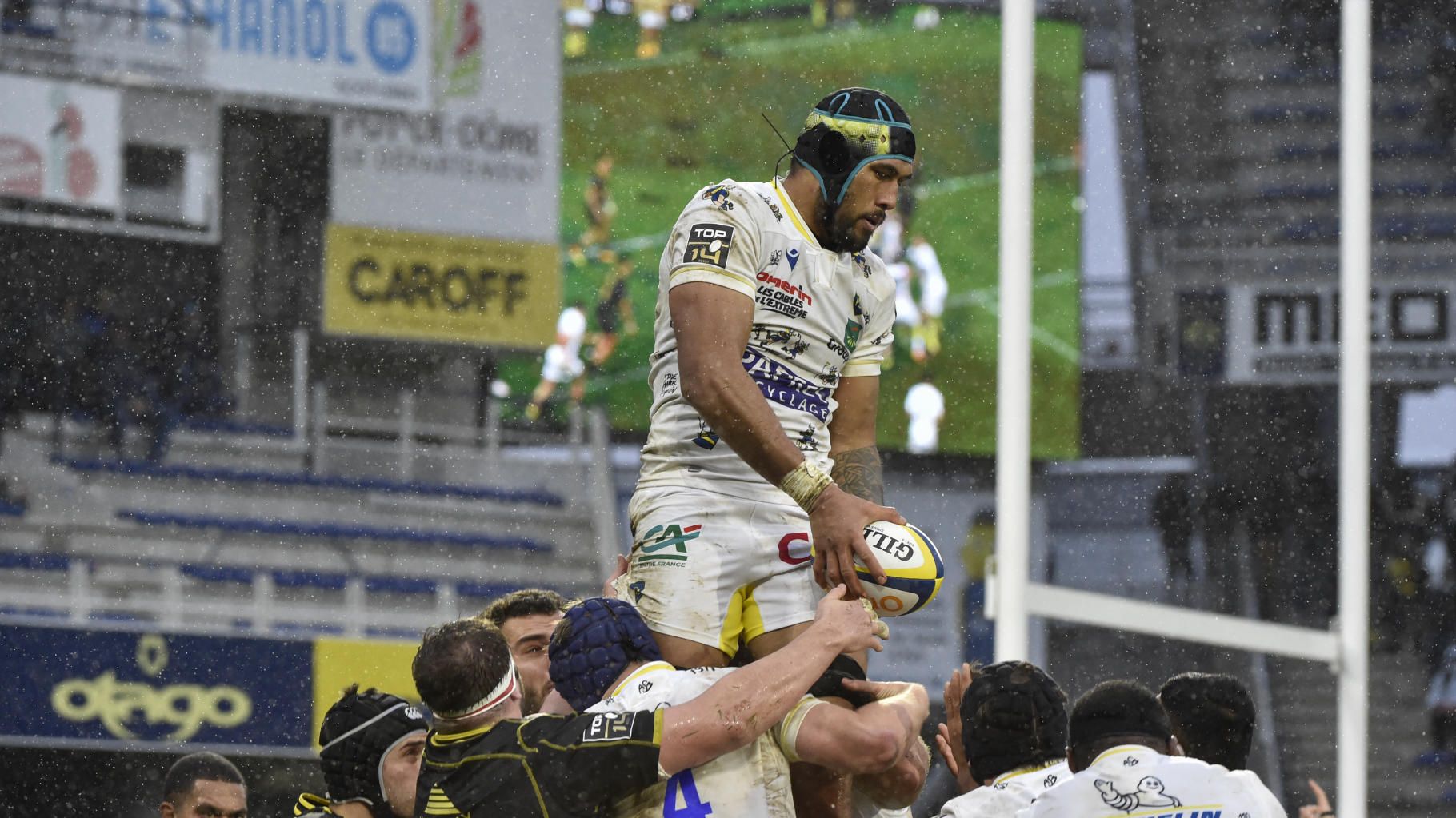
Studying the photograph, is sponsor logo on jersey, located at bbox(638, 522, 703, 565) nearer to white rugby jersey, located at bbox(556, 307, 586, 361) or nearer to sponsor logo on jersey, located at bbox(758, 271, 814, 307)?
sponsor logo on jersey, located at bbox(758, 271, 814, 307)

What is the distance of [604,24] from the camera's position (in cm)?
2211

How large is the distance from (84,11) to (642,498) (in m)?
16.7

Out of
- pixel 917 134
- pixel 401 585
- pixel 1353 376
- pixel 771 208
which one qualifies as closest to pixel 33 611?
pixel 401 585

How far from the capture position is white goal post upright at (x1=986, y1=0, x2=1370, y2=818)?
30.2ft

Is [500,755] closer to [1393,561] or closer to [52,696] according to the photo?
[52,696]

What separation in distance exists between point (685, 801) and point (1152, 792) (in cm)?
98

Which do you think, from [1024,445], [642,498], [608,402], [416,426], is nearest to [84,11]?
[416,426]

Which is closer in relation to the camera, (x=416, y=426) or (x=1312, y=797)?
(x=1312, y=797)

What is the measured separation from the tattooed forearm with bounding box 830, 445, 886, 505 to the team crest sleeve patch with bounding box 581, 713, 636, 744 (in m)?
0.99

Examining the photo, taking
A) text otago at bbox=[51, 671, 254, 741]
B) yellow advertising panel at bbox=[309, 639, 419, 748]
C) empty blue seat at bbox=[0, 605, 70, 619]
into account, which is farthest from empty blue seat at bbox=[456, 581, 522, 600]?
empty blue seat at bbox=[0, 605, 70, 619]

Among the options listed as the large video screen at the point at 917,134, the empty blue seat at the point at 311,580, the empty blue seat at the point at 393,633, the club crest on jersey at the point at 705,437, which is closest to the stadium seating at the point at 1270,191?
the large video screen at the point at 917,134

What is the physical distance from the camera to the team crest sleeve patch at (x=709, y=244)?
392cm

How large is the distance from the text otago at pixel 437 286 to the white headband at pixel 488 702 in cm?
1681

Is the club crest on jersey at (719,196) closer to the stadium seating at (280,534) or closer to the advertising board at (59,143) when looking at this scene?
the stadium seating at (280,534)
